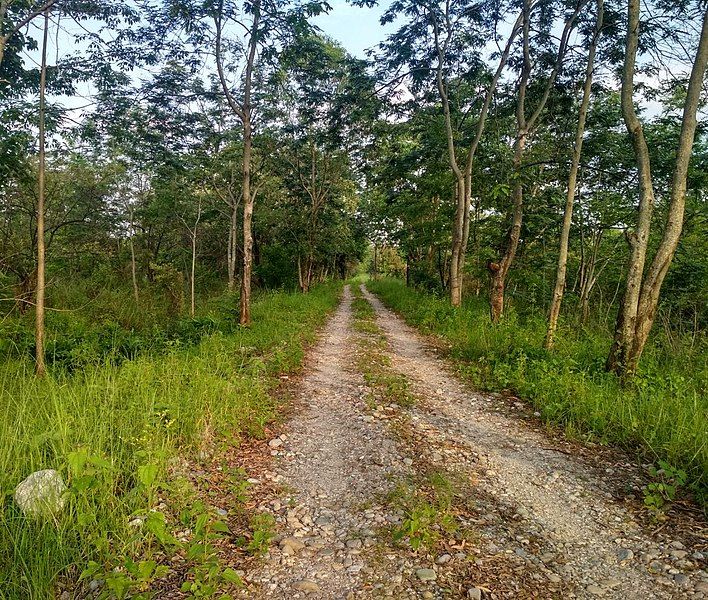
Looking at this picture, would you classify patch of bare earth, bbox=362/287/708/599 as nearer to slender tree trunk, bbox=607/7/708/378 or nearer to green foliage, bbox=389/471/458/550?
green foliage, bbox=389/471/458/550

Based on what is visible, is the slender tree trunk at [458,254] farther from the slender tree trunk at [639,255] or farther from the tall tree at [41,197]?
the tall tree at [41,197]

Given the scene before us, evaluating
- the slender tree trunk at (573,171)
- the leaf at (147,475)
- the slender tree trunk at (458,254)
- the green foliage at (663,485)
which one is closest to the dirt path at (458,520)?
the green foliage at (663,485)

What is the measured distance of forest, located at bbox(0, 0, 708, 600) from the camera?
289 centimetres

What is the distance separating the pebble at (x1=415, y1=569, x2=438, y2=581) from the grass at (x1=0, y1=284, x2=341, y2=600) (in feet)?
3.77

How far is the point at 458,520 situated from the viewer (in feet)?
10.2

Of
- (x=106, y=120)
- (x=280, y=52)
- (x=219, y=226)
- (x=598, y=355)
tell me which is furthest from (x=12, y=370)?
(x=219, y=226)

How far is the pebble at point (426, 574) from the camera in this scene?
249 cm

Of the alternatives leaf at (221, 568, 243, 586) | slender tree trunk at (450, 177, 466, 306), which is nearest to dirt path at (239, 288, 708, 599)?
leaf at (221, 568, 243, 586)

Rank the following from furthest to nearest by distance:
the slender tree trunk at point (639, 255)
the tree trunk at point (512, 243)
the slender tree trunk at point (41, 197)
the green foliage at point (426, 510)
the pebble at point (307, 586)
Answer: the tree trunk at point (512, 243) < the slender tree trunk at point (41, 197) < the slender tree trunk at point (639, 255) < the green foliage at point (426, 510) < the pebble at point (307, 586)

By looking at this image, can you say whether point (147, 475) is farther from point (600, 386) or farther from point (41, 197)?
point (600, 386)

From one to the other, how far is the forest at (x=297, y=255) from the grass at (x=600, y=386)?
0.04m

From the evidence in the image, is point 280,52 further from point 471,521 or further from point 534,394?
point 471,521

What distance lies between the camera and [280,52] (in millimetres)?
9750

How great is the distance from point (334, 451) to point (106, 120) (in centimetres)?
Answer: 720
